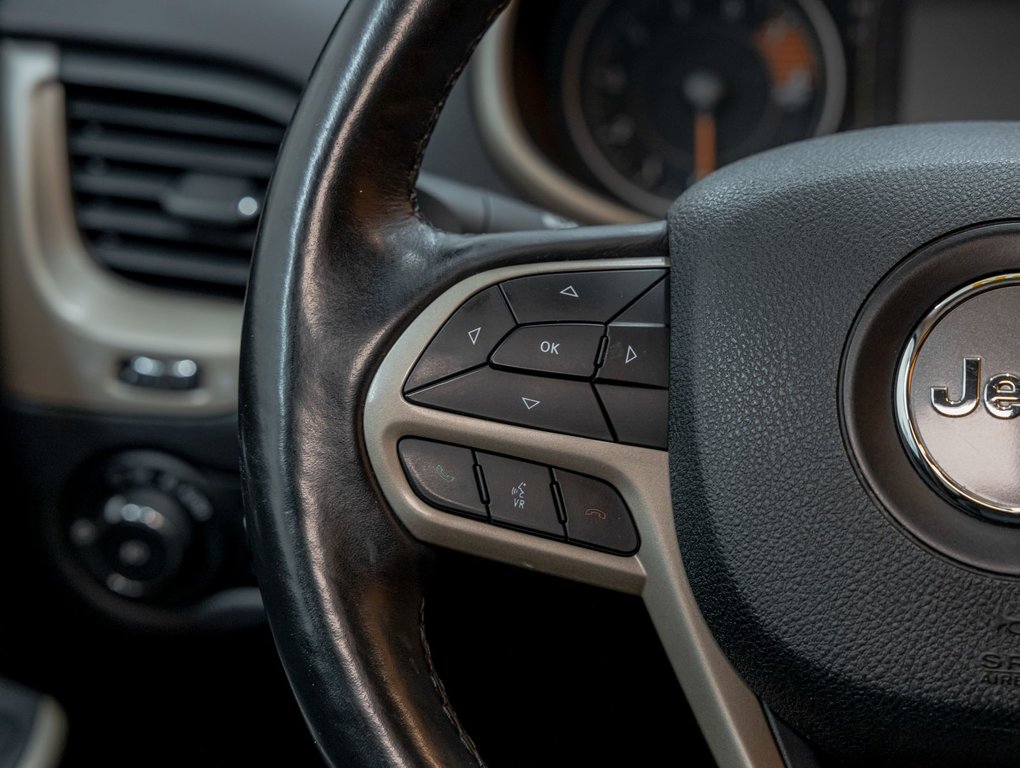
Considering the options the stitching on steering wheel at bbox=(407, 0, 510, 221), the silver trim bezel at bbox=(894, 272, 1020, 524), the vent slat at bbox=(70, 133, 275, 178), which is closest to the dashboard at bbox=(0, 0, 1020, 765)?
the vent slat at bbox=(70, 133, 275, 178)

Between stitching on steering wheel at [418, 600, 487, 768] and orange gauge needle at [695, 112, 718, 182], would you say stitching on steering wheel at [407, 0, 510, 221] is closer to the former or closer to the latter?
stitching on steering wheel at [418, 600, 487, 768]

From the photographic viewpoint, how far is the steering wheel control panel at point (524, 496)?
703mm

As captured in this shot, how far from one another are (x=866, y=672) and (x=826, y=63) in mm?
1081

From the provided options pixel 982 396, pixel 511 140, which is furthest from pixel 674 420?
pixel 511 140

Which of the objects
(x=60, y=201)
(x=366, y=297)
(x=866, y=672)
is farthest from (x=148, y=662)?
(x=866, y=672)

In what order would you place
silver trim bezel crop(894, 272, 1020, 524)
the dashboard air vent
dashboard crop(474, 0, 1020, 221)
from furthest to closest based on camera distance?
dashboard crop(474, 0, 1020, 221) < the dashboard air vent < silver trim bezel crop(894, 272, 1020, 524)

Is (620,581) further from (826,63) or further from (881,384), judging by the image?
(826,63)

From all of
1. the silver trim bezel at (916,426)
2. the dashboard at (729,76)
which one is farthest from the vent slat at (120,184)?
the silver trim bezel at (916,426)

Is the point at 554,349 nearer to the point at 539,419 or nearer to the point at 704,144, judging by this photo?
the point at 539,419

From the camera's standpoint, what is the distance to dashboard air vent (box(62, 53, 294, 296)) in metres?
1.29

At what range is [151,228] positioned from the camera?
52.4 inches

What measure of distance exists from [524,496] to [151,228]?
759 mm

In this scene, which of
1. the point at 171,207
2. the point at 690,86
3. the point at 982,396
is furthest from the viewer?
the point at 690,86

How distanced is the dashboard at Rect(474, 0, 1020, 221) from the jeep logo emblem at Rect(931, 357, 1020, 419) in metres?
0.83
